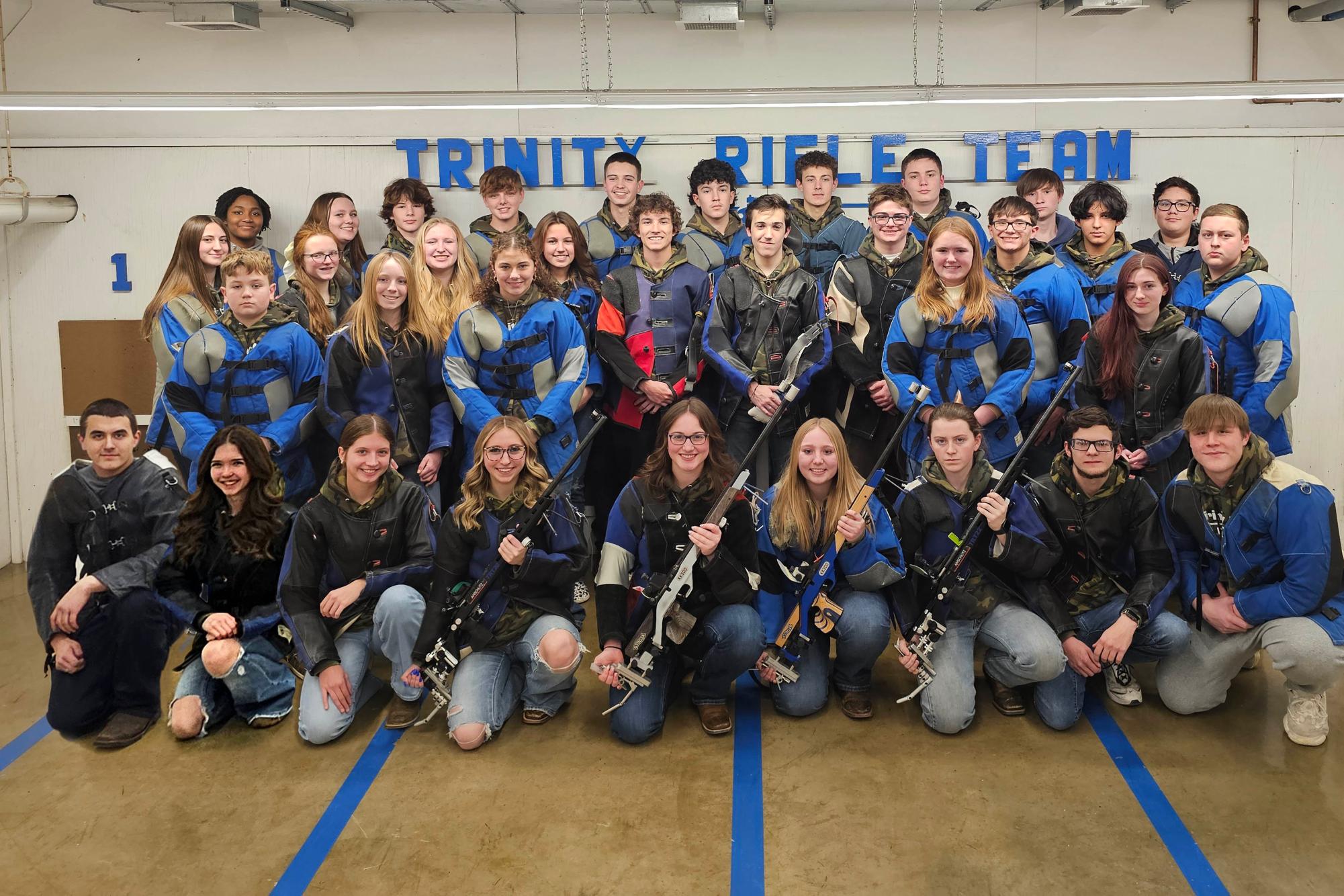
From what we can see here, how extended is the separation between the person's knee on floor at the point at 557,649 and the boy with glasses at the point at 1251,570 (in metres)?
2.54

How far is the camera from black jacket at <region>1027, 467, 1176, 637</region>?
447 centimetres

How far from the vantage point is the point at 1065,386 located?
4812mm

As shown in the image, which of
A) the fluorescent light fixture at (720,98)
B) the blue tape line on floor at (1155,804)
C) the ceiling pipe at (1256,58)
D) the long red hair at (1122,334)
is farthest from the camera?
the ceiling pipe at (1256,58)

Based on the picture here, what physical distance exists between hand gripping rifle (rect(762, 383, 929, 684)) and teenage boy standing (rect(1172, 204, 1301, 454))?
2144 millimetres

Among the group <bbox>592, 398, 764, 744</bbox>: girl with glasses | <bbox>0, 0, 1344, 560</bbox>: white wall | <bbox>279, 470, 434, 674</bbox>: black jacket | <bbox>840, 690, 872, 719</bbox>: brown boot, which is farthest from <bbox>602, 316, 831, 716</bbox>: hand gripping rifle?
<bbox>0, 0, 1344, 560</bbox>: white wall

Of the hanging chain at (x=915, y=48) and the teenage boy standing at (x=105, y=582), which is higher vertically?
the hanging chain at (x=915, y=48)

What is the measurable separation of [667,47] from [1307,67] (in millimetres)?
4285

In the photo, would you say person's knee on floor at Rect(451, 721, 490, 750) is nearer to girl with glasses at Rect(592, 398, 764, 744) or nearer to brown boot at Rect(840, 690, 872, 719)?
girl with glasses at Rect(592, 398, 764, 744)

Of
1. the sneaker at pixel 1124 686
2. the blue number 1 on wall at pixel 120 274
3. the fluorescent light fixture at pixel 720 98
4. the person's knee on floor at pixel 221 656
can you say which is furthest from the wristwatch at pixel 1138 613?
the blue number 1 on wall at pixel 120 274

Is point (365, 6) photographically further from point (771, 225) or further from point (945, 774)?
point (945, 774)

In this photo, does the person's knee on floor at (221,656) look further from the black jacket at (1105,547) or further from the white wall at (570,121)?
the white wall at (570,121)

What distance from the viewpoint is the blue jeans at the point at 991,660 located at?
14.3 ft

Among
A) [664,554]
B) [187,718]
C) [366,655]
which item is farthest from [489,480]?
[187,718]

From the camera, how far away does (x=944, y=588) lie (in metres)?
4.44
